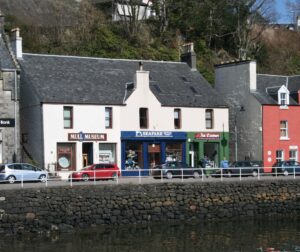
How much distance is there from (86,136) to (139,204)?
13993mm

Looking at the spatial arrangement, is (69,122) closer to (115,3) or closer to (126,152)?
(126,152)

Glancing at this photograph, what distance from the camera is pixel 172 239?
34.4 m

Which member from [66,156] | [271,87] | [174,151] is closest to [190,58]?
[271,87]

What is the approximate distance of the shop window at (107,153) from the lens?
172 feet

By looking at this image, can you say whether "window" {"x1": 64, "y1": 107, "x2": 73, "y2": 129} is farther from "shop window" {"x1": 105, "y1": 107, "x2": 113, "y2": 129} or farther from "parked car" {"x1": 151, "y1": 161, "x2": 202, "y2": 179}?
"parked car" {"x1": 151, "y1": 161, "x2": 202, "y2": 179}

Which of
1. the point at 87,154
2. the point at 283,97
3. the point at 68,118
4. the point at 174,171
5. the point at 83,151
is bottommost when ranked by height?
the point at 174,171

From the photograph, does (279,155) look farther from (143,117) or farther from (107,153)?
(107,153)

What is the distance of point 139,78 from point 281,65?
37631 millimetres

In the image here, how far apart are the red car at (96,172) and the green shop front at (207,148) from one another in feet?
35.2

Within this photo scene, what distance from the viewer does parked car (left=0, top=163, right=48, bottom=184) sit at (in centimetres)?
4350

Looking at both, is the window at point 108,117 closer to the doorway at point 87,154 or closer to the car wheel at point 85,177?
the doorway at point 87,154

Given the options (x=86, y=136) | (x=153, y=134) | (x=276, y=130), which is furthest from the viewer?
(x=276, y=130)

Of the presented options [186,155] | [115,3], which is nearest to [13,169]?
[186,155]

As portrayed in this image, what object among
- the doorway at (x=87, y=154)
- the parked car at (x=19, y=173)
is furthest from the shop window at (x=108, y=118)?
the parked car at (x=19, y=173)
